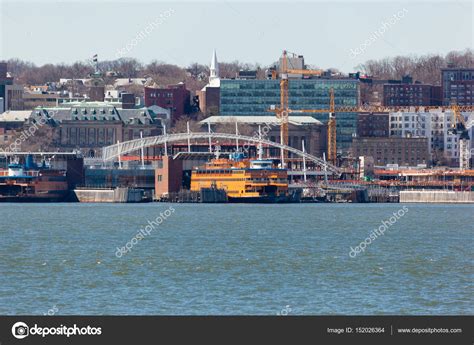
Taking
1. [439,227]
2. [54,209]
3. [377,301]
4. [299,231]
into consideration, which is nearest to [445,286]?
[377,301]

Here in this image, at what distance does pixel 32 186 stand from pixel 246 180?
21.3 metres

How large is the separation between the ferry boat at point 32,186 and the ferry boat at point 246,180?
13373mm

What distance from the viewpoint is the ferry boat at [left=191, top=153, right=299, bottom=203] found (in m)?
163

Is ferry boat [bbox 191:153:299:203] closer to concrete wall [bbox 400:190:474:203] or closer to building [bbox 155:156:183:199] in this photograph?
building [bbox 155:156:183:199]

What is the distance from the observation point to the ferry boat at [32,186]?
6540 inches

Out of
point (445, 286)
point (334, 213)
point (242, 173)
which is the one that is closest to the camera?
point (445, 286)

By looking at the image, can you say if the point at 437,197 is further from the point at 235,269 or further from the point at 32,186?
the point at 235,269

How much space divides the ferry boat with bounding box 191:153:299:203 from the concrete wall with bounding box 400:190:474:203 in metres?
13.5

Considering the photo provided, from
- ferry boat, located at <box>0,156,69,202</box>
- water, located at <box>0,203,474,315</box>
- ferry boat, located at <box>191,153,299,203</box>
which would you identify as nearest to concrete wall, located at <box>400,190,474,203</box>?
ferry boat, located at <box>191,153,299,203</box>

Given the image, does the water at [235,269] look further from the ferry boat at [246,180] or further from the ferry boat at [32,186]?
the ferry boat at [32,186]

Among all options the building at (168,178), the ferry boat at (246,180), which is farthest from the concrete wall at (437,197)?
the building at (168,178)
